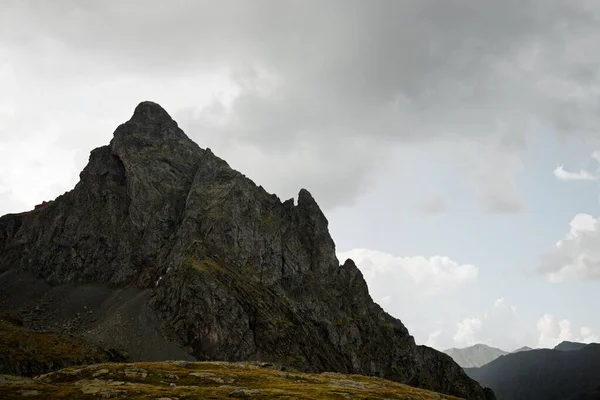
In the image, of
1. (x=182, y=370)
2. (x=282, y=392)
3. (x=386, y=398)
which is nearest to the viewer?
(x=282, y=392)

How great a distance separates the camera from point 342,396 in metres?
103

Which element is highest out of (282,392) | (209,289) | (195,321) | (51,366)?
(209,289)

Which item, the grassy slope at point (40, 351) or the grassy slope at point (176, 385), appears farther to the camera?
the grassy slope at point (40, 351)

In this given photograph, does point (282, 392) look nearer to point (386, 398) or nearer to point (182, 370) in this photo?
point (386, 398)

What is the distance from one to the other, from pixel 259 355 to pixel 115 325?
197 feet

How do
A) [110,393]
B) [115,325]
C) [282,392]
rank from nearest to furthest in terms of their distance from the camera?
[110,393] < [282,392] < [115,325]

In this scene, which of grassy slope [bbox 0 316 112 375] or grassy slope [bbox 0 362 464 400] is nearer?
grassy slope [bbox 0 362 464 400]

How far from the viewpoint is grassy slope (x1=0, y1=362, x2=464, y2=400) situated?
8269 centimetres

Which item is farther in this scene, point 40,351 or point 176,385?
point 40,351

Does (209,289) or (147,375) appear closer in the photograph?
(147,375)

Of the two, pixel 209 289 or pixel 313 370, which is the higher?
pixel 209 289

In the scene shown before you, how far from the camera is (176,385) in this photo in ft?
336

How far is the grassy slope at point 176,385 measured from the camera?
271 ft

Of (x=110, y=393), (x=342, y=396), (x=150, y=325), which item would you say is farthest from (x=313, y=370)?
(x=110, y=393)
